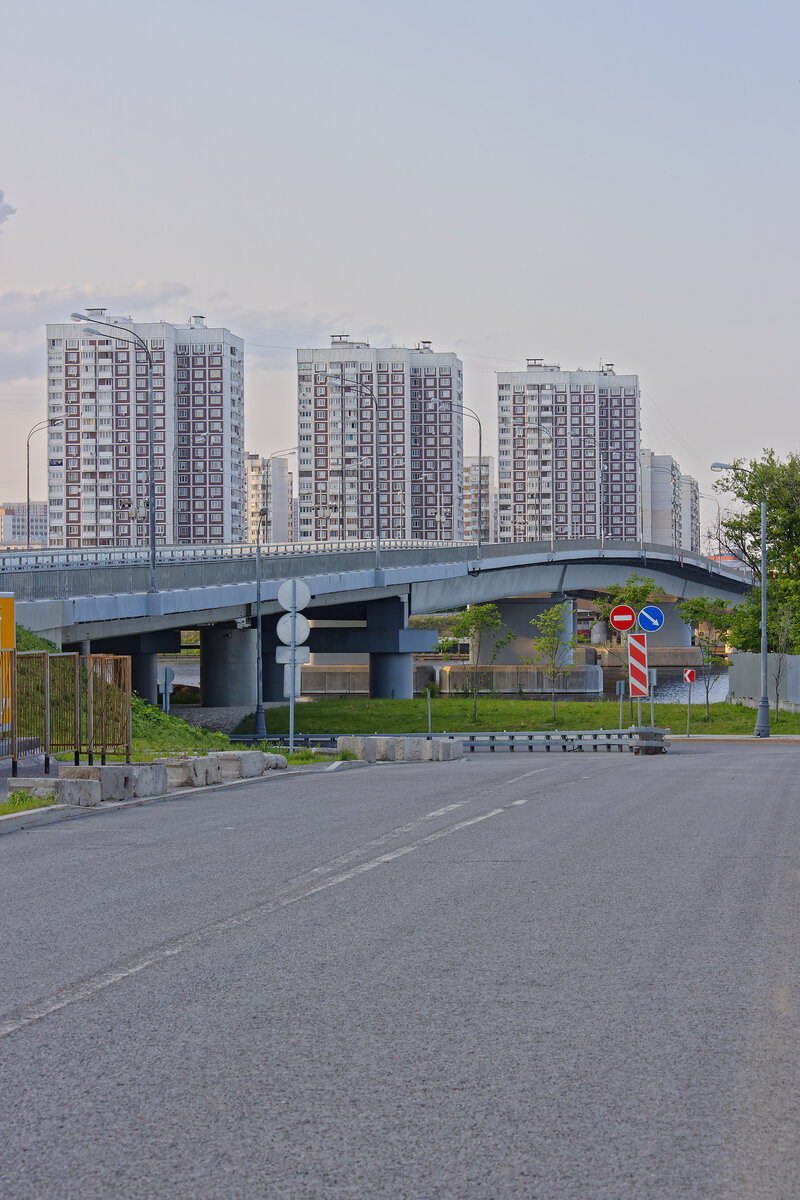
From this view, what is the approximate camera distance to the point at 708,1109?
4.77m

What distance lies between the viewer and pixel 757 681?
59.2 m

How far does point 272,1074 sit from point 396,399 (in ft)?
595

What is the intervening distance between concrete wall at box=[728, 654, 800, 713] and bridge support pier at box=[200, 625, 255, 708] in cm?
2296

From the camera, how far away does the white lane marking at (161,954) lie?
604cm

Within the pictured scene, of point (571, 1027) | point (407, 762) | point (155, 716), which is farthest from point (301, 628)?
point (571, 1027)

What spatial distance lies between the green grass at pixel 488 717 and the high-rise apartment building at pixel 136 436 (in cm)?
10621

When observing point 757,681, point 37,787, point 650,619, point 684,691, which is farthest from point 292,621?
point 684,691

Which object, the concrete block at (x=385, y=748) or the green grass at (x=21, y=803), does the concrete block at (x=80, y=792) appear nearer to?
the green grass at (x=21, y=803)

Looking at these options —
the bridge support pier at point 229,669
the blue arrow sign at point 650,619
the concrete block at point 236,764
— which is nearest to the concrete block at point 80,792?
the concrete block at point 236,764

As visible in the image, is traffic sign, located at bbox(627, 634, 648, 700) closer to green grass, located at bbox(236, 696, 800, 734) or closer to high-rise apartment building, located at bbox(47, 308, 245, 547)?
green grass, located at bbox(236, 696, 800, 734)

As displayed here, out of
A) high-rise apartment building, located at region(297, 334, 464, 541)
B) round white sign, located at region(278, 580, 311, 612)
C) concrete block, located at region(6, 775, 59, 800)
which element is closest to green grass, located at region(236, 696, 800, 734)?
round white sign, located at region(278, 580, 311, 612)

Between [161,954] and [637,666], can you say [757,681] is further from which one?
[161,954]

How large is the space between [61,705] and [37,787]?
288 cm

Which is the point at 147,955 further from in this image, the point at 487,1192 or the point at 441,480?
the point at 441,480
